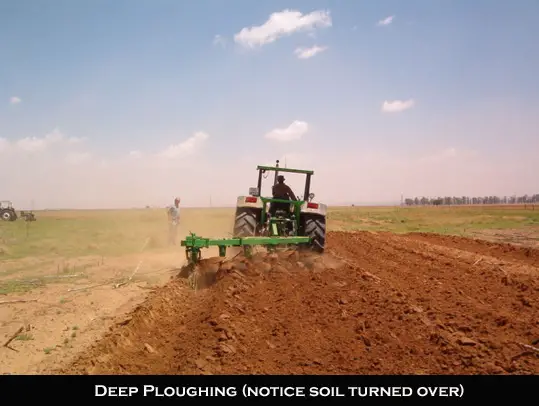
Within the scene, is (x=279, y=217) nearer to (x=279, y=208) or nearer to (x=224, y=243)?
(x=279, y=208)

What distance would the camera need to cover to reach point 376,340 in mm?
4195

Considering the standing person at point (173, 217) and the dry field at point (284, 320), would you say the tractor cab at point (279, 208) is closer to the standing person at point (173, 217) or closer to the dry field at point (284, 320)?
the dry field at point (284, 320)

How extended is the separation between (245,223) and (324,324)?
407cm

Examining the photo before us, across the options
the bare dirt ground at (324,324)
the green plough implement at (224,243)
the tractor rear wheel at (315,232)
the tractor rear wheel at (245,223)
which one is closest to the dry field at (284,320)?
the bare dirt ground at (324,324)

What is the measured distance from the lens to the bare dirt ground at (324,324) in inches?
147

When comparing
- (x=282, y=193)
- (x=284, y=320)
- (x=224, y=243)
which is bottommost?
(x=284, y=320)

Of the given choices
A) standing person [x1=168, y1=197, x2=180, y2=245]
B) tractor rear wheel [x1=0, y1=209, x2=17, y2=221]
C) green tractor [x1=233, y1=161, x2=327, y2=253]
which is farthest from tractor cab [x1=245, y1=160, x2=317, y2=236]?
tractor rear wheel [x1=0, y1=209, x2=17, y2=221]

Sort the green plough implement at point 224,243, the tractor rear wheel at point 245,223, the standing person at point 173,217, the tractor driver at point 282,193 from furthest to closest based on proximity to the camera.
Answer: the standing person at point 173,217 → the tractor driver at point 282,193 → the tractor rear wheel at point 245,223 → the green plough implement at point 224,243

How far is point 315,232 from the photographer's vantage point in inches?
328
